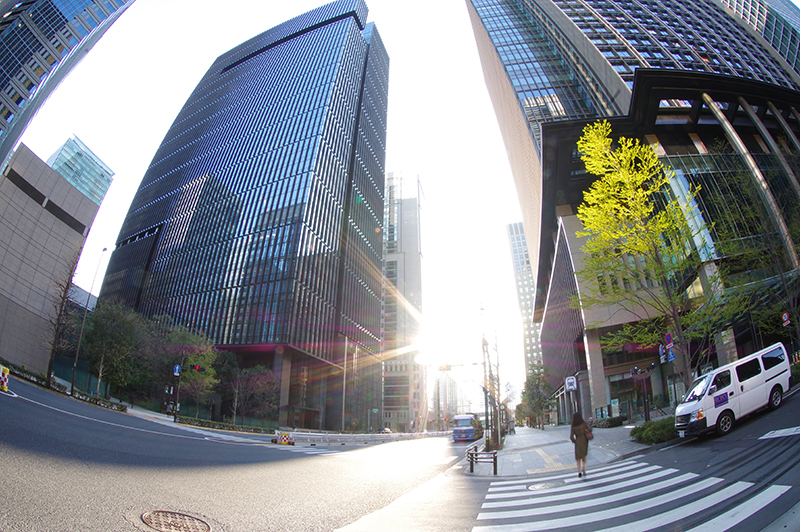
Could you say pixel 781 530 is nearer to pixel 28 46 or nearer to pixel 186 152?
pixel 28 46

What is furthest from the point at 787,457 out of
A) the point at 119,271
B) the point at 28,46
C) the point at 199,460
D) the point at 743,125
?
the point at 119,271

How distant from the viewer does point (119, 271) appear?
8612 centimetres

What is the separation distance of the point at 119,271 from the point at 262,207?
49127 millimetres

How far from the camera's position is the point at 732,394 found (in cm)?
1054

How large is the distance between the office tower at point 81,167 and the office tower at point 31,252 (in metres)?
101

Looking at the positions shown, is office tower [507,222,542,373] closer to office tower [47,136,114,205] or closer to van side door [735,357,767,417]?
van side door [735,357,767,417]

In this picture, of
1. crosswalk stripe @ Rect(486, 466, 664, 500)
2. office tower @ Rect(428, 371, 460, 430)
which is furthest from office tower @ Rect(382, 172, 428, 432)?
crosswalk stripe @ Rect(486, 466, 664, 500)

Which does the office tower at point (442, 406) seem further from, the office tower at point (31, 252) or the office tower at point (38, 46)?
the office tower at point (38, 46)

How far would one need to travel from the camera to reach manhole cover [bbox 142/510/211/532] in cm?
430

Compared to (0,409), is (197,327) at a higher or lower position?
higher

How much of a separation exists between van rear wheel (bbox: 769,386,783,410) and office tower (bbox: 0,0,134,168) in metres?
72.0

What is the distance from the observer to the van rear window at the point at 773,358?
11.3 meters

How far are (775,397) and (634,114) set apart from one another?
2733cm

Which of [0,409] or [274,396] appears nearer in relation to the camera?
[0,409]
